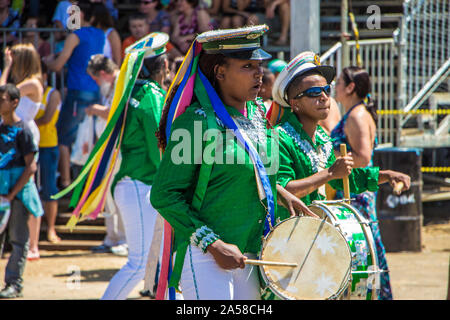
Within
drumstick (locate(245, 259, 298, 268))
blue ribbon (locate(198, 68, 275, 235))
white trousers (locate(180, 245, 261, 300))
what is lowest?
white trousers (locate(180, 245, 261, 300))

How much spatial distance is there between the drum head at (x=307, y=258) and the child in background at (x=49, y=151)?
235 inches

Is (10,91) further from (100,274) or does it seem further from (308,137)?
(308,137)

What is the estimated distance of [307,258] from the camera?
3332 mm

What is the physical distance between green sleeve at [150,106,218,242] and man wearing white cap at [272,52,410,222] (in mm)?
693

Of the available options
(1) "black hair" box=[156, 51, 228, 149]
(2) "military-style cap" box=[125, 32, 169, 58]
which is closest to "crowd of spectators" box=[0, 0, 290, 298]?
(2) "military-style cap" box=[125, 32, 169, 58]

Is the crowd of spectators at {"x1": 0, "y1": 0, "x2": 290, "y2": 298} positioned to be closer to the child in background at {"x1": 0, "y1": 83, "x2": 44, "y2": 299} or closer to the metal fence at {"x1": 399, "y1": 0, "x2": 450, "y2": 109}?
the child in background at {"x1": 0, "y1": 83, "x2": 44, "y2": 299}

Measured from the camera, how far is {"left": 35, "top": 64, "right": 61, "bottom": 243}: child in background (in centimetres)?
873

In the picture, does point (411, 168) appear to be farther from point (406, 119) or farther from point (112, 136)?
point (112, 136)

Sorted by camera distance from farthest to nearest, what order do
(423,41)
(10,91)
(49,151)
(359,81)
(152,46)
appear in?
(423,41) → (49,151) → (10,91) → (359,81) → (152,46)

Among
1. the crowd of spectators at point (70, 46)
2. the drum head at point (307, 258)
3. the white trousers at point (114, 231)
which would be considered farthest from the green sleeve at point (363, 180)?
the white trousers at point (114, 231)

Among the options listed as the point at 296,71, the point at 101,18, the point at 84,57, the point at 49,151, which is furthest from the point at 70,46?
the point at 296,71

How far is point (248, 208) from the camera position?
3.26 metres

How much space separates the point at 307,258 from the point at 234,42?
103cm

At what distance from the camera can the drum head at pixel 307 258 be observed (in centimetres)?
327
